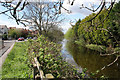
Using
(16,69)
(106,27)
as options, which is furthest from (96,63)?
(16,69)

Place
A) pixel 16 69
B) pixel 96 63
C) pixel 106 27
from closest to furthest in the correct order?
pixel 16 69, pixel 96 63, pixel 106 27

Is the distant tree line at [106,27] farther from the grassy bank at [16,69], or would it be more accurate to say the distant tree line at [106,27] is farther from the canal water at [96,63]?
the grassy bank at [16,69]

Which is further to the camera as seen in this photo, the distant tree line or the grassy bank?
the grassy bank

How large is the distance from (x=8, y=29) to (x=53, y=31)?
10.9 meters

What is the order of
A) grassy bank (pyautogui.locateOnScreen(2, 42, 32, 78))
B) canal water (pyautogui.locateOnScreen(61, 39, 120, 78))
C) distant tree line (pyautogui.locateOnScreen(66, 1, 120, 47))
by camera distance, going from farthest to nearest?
1. canal water (pyautogui.locateOnScreen(61, 39, 120, 78))
2. grassy bank (pyautogui.locateOnScreen(2, 42, 32, 78))
3. distant tree line (pyautogui.locateOnScreen(66, 1, 120, 47))

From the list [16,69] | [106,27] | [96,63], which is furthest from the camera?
[106,27]

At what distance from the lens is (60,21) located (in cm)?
1177

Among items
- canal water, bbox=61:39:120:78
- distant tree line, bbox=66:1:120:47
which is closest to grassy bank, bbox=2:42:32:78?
canal water, bbox=61:39:120:78

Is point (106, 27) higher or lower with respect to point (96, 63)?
higher

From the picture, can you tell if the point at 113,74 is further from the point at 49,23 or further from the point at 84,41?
the point at 84,41

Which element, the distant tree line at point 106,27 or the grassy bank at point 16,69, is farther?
the grassy bank at point 16,69

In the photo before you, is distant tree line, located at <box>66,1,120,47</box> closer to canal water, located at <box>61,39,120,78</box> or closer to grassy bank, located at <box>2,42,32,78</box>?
canal water, located at <box>61,39,120,78</box>

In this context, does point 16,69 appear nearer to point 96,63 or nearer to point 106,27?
point 96,63

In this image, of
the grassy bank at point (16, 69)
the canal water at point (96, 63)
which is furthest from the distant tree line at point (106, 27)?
the grassy bank at point (16, 69)
